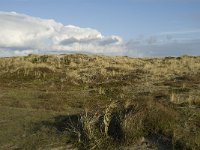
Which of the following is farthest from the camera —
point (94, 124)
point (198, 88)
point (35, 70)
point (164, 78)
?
point (35, 70)

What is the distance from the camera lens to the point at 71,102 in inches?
907

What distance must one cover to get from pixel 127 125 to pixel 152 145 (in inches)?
34.1

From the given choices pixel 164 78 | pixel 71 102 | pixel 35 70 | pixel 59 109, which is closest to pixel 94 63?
pixel 35 70

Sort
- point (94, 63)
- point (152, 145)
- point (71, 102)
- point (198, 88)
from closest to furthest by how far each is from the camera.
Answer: point (152, 145)
point (71, 102)
point (198, 88)
point (94, 63)

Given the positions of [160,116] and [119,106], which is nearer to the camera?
[160,116]

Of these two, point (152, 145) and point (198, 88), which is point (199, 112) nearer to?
point (152, 145)

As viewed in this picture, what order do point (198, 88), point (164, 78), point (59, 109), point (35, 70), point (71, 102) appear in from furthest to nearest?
point (35, 70) → point (164, 78) → point (198, 88) → point (71, 102) → point (59, 109)

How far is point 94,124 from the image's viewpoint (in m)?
13.4

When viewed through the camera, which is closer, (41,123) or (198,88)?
(41,123)

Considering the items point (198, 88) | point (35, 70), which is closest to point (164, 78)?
point (198, 88)

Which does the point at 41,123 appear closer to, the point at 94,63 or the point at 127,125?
the point at 127,125

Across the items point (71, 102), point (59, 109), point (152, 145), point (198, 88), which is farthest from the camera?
point (198, 88)

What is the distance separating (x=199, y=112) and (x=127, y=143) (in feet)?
10.1

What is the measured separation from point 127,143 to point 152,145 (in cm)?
66
